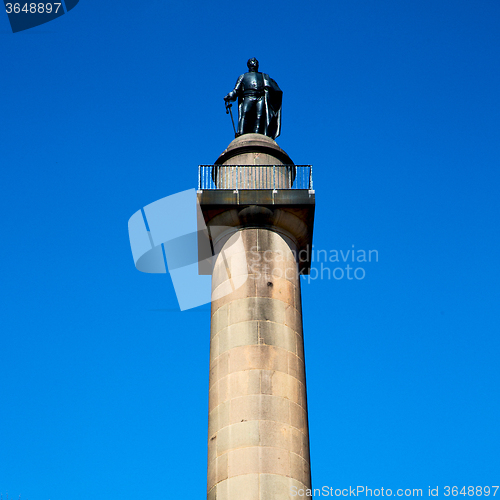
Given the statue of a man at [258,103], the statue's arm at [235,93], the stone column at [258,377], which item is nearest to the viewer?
the stone column at [258,377]

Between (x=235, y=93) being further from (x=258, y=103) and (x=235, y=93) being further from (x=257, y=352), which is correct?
(x=257, y=352)

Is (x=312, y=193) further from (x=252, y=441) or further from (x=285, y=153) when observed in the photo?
(x=252, y=441)

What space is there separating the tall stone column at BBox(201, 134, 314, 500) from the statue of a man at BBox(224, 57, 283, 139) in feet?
8.98

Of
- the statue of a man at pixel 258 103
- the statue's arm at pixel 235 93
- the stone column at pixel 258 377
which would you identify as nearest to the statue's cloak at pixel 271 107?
the statue of a man at pixel 258 103

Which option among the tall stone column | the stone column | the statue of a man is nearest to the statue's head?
the statue of a man

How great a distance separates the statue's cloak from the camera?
101 feet

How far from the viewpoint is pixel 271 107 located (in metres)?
31.0

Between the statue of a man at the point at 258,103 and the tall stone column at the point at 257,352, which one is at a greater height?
the statue of a man at the point at 258,103

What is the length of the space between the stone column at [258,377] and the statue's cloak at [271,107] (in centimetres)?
604

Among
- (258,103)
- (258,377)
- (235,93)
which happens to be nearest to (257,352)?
(258,377)

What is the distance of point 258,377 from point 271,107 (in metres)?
12.5

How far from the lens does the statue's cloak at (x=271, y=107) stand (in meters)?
30.7

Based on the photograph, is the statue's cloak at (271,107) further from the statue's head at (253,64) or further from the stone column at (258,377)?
the stone column at (258,377)

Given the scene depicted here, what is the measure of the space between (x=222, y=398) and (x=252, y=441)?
174cm
